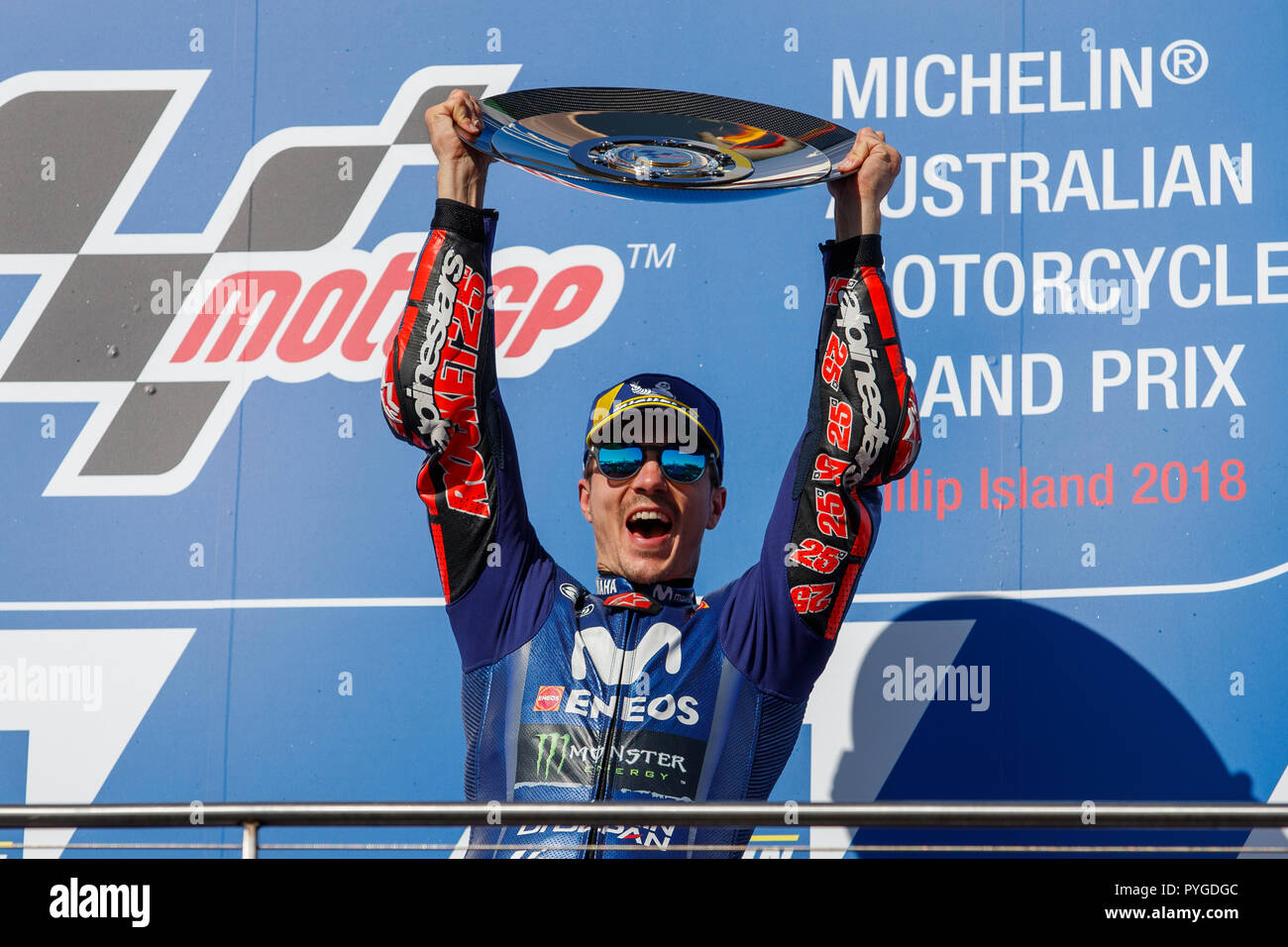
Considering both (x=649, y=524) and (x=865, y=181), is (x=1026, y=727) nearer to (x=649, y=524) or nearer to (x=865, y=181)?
(x=649, y=524)

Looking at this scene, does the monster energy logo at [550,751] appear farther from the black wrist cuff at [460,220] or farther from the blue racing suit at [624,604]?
the black wrist cuff at [460,220]

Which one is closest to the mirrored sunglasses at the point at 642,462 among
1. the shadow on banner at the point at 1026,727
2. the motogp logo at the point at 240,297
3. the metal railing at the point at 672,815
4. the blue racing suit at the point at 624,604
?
the blue racing suit at the point at 624,604

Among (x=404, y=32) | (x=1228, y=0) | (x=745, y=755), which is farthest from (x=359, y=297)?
(x=1228, y=0)

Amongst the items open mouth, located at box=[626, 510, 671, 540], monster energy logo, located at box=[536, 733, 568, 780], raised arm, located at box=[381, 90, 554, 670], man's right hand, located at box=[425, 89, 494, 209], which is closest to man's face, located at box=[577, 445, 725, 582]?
open mouth, located at box=[626, 510, 671, 540]

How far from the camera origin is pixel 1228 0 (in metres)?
3.15

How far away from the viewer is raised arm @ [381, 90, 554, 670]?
2.65 m

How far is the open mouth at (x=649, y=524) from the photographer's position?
2.89m

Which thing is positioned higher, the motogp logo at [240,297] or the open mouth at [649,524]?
the motogp logo at [240,297]

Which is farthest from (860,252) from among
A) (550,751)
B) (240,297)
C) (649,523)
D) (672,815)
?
(240,297)

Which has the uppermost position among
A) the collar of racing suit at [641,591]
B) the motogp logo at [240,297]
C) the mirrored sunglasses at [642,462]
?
the motogp logo at [240,297]

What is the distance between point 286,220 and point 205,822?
1.67 meters

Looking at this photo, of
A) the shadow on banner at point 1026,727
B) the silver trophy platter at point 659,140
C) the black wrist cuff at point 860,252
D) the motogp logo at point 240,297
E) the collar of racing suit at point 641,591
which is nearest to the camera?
the silver trophy platter at point 659,140
